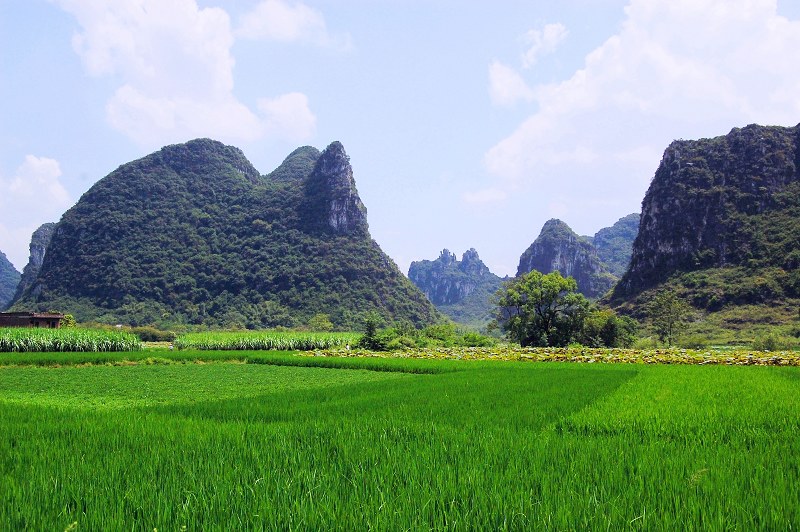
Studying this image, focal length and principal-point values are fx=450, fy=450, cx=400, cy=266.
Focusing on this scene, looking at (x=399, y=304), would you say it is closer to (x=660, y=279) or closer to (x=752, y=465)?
(x=660, y=279)

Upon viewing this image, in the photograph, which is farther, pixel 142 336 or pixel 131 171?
pixel 131 171

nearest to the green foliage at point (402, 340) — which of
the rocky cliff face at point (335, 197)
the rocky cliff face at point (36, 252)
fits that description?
the rocky cliff face at point (335, 197)

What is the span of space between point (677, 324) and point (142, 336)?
71724 mm

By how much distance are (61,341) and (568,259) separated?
547 feet

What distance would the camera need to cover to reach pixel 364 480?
13.4 feet

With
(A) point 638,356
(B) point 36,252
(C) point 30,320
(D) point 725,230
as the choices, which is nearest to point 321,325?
(C) point 30,320

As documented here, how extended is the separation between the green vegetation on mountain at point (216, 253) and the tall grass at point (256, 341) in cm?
4906

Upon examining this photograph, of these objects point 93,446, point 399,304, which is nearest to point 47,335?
point 93,446

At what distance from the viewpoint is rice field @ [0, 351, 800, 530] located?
10.3 feet

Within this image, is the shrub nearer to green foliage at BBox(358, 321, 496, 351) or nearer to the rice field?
green foliage at BBox(358, 321, 496, 351)

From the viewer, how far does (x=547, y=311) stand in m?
40.1

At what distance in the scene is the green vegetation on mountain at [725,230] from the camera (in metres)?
67.9

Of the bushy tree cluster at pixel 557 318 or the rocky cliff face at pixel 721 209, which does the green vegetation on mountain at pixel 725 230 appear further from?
the bushy tree cluster at pixel 557 318

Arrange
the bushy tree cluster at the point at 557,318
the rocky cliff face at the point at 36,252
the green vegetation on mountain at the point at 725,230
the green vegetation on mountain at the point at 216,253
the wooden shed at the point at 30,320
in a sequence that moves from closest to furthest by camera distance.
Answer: the bushy tree cluster at the point at 557,318 → the wooden shed at the point at 30,320 → the green vegetation on mountain at the point at 725,230 → the green vegetation on mountain at the point at 216,253 → the rocky cliff face at the point at 36,252
